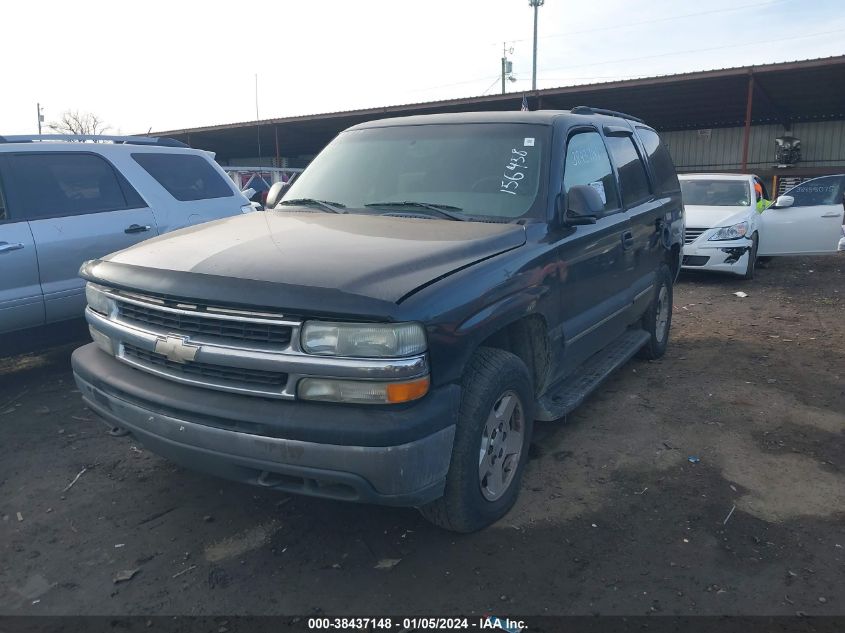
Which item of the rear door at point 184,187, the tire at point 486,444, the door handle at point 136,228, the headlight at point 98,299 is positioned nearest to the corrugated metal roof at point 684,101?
the rear door at point 184,187

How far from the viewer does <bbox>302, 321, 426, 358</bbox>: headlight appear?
2.50 metres

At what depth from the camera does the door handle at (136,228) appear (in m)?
5.63

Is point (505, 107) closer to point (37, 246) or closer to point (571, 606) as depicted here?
point (37, 246)

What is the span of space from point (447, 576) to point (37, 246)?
4.01 metres

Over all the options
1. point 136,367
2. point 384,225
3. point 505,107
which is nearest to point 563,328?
point 384,225

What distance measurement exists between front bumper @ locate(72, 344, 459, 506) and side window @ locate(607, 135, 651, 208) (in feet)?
9.35

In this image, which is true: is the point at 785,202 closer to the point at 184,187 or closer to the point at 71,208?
the point at 184,187

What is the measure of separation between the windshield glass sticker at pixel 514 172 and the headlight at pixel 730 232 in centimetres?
708

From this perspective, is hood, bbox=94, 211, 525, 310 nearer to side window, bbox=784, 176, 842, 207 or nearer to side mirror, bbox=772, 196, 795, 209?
side mirror, bbox=772, 196, 795, 209

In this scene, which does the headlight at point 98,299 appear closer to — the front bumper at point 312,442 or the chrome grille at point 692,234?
the front bumper at point 312,442

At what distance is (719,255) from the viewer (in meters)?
9.94

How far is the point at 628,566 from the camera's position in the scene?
294 cm

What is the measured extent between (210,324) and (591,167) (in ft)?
8.93

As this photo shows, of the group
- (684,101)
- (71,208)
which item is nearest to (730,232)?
(71,208)
